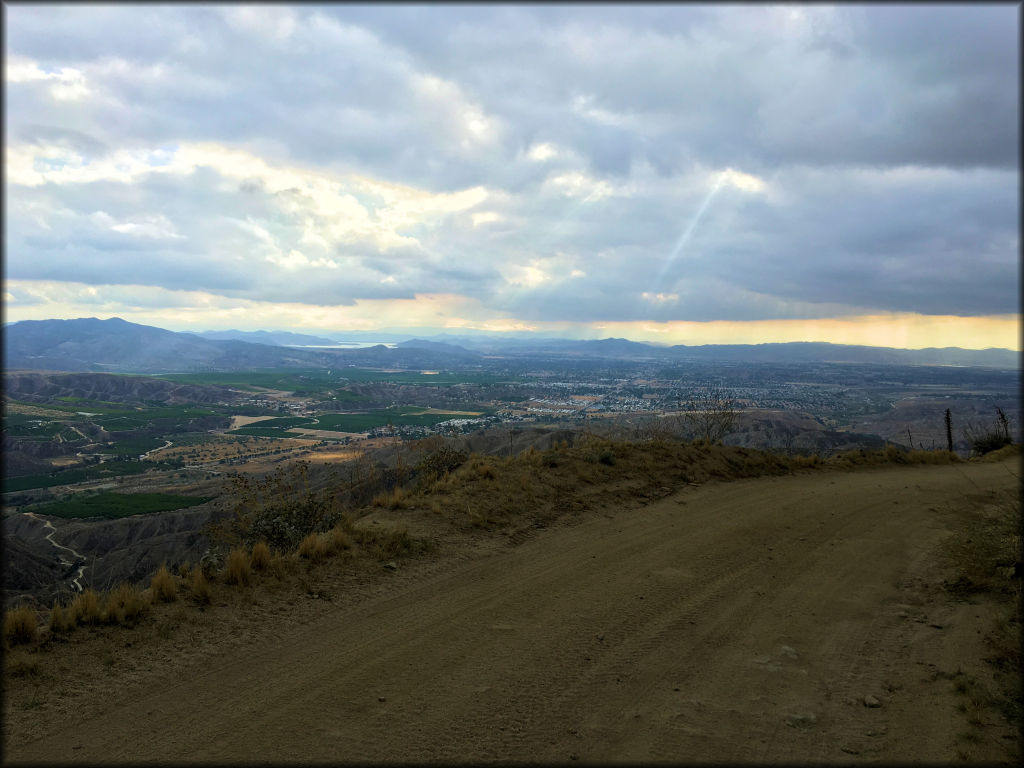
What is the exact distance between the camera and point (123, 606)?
24.2 feet

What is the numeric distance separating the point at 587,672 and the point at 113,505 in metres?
50.1

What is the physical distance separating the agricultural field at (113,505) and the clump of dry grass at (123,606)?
131 feet

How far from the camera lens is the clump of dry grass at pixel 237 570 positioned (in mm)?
8375

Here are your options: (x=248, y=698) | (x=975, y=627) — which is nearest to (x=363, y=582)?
(x=248, y=698)

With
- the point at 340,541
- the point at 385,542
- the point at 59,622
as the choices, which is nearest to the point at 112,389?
the point at 340,541

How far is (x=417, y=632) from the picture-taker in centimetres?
723

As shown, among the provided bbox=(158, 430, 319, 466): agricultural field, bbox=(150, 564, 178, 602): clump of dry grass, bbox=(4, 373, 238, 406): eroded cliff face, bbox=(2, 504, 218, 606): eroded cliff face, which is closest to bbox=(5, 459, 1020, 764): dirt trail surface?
bbox=(150, 564, 178, 602): clump of dry grass

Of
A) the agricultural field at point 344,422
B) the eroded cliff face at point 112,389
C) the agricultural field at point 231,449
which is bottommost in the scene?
the agricultural field at point 231,449

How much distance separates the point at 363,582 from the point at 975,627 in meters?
8.77

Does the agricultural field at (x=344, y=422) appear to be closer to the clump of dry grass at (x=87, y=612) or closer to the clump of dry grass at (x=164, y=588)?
the clump of dry grass at (x=164, y=588)

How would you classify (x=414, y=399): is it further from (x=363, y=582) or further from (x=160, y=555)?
(x=363, y=582)

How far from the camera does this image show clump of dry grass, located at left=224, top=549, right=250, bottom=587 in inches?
330

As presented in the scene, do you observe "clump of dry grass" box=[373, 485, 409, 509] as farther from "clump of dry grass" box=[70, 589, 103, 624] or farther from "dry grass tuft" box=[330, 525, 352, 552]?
"clump of dry grass" box=[70, 589, 103, 624]

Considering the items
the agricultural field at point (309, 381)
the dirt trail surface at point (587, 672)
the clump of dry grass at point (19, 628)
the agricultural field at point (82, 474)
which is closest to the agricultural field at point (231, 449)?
the agricultural field at point (82, 474)
